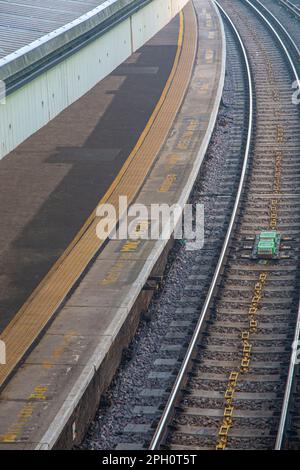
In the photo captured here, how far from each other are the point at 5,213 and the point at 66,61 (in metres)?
3.52

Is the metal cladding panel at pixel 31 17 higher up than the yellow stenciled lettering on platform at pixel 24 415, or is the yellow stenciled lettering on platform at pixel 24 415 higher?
the metal cladding panel at pixel 31 17

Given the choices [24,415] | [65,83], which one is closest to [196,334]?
[24,415]

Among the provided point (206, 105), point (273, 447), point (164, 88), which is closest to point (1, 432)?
point (273, 447)

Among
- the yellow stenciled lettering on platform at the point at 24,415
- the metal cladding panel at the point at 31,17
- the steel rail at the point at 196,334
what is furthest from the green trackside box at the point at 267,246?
the yellow stenciled lettering on platform at the point at 24,415

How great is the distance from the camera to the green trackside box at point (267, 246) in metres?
20.3

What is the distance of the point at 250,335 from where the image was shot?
56.6ft

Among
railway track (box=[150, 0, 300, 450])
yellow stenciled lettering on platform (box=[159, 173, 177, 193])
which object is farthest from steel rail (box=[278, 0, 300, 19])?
yellow stenciled lettering on platform (box=[159, 173, 177, 193])

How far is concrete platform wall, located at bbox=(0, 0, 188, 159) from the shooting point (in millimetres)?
17422

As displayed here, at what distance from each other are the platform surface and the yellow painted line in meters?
0.15

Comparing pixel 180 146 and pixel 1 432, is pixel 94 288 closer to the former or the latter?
pixel 1 432

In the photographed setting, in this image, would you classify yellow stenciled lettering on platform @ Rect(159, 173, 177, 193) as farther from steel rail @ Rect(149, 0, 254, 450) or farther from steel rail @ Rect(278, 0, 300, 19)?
steel rail @ Rect(278, 0, 300, 19)

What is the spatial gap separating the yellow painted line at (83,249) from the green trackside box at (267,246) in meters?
3.02

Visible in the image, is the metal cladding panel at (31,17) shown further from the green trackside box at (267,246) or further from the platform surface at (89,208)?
the green trackside box at (267,246)

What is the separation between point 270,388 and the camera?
1550 centimetres
